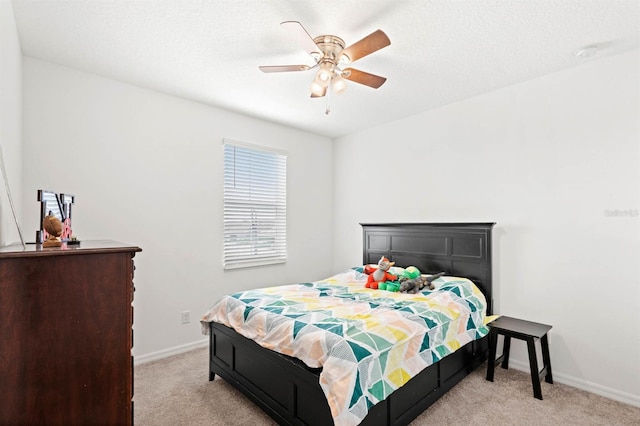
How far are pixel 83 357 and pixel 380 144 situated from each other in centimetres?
389

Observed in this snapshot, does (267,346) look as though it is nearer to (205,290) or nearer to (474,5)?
(205,290)

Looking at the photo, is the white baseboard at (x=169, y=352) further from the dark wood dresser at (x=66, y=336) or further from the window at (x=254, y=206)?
the dark wood dresser at (x=66, y=336)

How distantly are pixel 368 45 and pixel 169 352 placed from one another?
336cm

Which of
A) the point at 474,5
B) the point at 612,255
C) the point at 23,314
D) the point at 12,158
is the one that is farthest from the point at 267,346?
the point at 612,255

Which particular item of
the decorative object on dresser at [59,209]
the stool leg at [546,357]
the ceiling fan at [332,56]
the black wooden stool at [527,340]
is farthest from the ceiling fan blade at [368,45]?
the stool leg at [546,357]

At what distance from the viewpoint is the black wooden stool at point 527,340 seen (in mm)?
2492

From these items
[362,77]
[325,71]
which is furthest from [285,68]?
[362,77]

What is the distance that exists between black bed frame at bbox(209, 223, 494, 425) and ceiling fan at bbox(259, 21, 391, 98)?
186 centimetres

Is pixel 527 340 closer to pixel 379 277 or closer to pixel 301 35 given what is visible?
pixel 379 277

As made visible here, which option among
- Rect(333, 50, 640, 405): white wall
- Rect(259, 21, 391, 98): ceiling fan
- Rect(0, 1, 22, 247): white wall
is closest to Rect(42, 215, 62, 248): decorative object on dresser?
Rect(0, 1, 22, 247): white wall

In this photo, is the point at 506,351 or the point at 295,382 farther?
the point at 506,351

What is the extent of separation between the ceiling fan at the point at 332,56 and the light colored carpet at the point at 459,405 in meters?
2.44

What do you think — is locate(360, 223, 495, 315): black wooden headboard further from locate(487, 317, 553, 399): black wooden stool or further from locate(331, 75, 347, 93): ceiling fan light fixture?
locate(331, 75, 347, 93): ceiling fan light fixture

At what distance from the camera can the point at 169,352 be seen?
3307mm
